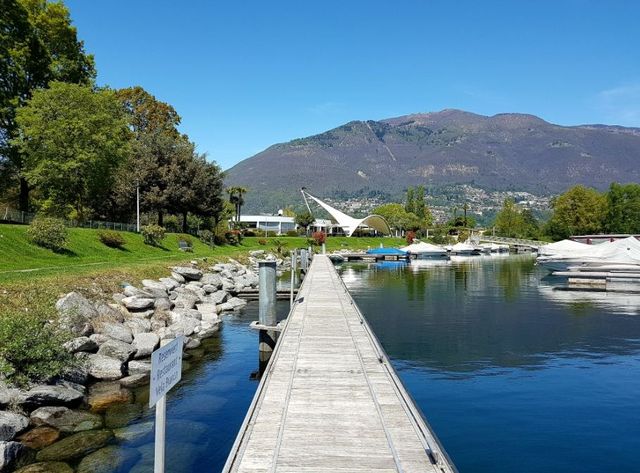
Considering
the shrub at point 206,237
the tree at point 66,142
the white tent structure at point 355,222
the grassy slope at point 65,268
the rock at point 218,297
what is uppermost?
the tree at point 66,142

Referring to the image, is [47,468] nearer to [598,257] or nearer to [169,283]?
[169,283]

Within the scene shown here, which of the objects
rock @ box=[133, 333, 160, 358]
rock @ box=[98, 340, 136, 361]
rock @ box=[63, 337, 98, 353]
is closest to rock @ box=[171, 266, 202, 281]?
rock @ box=[133, 333, 160, 358]

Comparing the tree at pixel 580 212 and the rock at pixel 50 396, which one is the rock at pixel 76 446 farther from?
the tree at pixel 580 212

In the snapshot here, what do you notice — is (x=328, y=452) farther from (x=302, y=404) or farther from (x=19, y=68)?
(x=19, y=68)

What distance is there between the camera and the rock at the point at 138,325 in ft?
64.5

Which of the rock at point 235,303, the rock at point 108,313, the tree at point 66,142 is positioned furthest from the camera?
the tree at point 66,142

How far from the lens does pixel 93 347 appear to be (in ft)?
54.3

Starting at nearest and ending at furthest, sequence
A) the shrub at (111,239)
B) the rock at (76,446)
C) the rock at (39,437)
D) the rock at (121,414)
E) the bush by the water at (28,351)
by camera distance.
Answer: the rock at (76,446)
the rock at (39,437)
the rock at (121,414)
the bush by the water at (28,351)
the shrub at (111,239)

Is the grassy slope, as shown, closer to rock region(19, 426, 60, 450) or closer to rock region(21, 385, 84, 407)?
rock region(21, 385, 84, 407)

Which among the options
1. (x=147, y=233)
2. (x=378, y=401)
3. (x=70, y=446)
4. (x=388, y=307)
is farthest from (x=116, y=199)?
(x=378, y=401)

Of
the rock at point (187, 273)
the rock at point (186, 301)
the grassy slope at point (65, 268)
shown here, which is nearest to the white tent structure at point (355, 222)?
the grassy slope at point (65, 268)

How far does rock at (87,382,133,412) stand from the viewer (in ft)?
44.8

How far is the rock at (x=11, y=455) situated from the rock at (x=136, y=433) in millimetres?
2074

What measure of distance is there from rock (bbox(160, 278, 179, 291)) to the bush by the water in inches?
530
